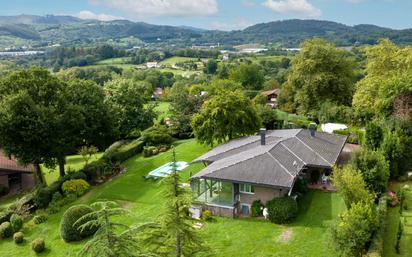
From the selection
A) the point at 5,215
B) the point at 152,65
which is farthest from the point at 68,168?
the point at 152,65

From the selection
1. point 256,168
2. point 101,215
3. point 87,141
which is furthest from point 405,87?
point 101,215

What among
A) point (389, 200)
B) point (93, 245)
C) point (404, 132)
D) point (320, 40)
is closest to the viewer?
point (93, 245)

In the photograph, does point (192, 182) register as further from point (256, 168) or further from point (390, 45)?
point (390, 45)

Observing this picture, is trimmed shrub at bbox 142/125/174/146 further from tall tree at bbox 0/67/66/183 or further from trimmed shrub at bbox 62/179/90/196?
trimmed shrub at bbox 62/179/90/196

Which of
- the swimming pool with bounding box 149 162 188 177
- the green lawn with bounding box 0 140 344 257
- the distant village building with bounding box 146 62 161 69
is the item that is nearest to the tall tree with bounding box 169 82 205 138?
the swimming pool with bounding box 149 162 188 177

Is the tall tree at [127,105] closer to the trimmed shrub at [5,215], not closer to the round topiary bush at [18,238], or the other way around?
the trimmed shrub at [5,215]

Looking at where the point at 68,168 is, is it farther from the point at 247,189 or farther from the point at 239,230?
the point at 239,230
